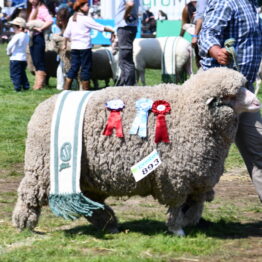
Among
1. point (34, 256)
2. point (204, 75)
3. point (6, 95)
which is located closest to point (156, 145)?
point (204, 75)

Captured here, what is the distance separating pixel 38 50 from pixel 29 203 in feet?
33.6

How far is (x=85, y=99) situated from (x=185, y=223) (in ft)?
3.89

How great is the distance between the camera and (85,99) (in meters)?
5.80

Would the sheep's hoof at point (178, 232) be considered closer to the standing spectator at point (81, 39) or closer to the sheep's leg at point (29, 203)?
the sheep's leg at point (29, 203)

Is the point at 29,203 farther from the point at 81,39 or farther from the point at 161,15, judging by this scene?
the point at 161,15

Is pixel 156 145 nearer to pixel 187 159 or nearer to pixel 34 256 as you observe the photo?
pixel 187 159

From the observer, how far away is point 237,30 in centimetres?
594

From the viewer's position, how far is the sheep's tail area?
18.7ft

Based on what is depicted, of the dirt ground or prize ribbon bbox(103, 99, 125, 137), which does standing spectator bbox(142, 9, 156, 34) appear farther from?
prize ribbon bbox(103, 99, 125, 137)

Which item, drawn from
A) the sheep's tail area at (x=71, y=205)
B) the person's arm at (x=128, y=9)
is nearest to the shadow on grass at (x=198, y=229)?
the sheep's tail area at (x=71, y=205)

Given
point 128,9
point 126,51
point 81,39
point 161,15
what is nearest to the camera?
point 128,9

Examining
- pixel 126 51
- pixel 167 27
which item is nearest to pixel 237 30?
pixel 126 51

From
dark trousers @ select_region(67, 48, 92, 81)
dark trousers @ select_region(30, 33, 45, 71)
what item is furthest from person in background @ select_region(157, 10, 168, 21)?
dark trousers @ select_region(67, 48, 92, 81)

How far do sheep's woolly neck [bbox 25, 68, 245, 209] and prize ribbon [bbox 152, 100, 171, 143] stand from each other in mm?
38
